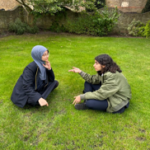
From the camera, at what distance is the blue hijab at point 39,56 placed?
2.70 meters

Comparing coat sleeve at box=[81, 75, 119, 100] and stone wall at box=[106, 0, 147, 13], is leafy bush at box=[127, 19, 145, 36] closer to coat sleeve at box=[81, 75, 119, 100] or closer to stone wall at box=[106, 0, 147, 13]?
coat sleeve at box=[81, 75, 119, 100]

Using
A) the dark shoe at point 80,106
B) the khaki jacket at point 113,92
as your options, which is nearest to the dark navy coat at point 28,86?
the dark shoe at point 80,106

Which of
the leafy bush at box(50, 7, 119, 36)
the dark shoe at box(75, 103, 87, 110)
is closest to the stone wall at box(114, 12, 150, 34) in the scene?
the leafy bush at box(50, 7, 119, 36)

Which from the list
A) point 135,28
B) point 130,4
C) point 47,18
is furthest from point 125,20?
point 130,4

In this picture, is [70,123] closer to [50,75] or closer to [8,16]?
[50,75]

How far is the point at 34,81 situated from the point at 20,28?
792 cm

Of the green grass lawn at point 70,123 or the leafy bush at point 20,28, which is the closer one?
the green grass lawn at point 70,123

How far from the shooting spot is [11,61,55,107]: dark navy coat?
271cm

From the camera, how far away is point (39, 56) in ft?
8.93

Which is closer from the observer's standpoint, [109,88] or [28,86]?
[109,88]

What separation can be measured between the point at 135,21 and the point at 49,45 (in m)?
6.61

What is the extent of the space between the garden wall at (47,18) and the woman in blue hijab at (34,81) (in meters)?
8.41

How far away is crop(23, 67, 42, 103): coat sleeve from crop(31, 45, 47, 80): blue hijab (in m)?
0.17

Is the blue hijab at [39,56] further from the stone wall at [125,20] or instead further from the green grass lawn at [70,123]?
the stone wall at [125,20]
